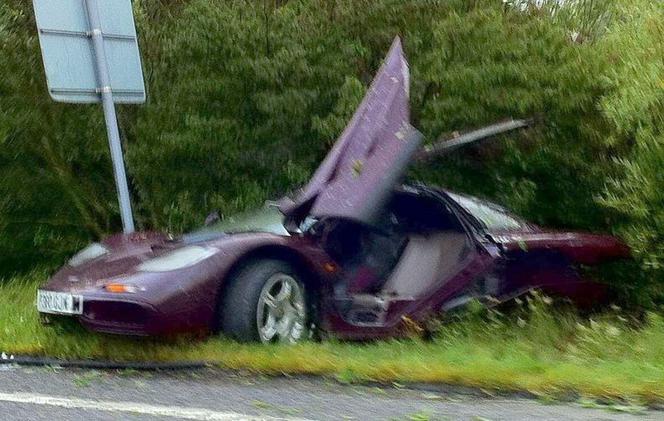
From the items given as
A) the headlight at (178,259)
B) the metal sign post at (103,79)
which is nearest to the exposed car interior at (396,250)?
the headlight at (178,259)

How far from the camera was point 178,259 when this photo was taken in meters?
5.86

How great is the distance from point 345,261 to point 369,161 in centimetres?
114

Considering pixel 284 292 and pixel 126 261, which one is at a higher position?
pixel 126 261

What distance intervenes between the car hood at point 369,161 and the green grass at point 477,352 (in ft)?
2.66

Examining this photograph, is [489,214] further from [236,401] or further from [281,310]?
[236,401]

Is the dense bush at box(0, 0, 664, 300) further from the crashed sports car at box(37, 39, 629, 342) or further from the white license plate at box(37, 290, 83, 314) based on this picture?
the white license plate at box(37, 290, 83, 314)

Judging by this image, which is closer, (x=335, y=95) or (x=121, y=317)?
(x=121, y=317)

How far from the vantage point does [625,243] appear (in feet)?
25.2

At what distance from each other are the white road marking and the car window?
296 cm

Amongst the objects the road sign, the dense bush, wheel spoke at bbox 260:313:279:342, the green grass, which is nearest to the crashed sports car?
wheel spoke at bbox 260:313:279:342

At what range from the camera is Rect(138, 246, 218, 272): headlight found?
5.75 meters

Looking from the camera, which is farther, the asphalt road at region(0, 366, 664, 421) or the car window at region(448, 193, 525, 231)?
the car window at region(448, 193, 525, 231)

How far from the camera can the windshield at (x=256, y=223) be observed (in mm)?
6531

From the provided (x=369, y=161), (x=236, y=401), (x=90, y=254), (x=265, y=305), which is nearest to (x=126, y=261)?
(x=90, y=254)
